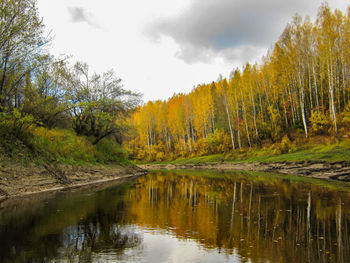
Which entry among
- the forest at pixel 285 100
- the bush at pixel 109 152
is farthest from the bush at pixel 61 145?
the forest at pixel 285 100

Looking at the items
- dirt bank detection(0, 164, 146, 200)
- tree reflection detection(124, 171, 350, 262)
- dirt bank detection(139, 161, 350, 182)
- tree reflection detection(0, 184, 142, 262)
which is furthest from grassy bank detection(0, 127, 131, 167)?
dirt bank detection(139, 161, 350, 182)

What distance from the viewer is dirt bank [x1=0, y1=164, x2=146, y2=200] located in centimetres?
1216

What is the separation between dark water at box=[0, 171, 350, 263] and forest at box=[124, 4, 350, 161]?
66.7 ft

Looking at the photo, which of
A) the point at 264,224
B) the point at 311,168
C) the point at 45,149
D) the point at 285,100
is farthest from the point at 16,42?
the point at 285,100

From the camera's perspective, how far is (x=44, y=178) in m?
14.7

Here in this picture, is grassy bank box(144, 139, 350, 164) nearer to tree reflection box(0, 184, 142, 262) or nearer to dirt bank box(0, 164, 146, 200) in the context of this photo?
tree reflection box(0, 184, 142, 262)

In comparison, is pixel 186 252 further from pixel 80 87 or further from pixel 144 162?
pixel 144 162

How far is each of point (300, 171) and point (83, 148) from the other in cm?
2188

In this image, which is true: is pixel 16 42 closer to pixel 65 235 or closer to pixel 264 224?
pixel 65 235

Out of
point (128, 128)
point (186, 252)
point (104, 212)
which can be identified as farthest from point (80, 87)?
point (186, 252)

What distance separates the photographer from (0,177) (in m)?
11.8

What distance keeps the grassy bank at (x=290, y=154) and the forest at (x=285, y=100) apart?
78 centimetres

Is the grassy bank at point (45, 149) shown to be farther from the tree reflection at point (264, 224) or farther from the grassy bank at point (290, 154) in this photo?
the grassy bank at point (290, 154)

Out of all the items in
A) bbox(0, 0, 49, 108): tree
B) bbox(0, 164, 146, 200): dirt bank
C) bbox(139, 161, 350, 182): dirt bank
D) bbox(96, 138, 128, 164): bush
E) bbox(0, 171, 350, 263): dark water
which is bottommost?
bbox(139, 161, 350, 182): dirt bank
